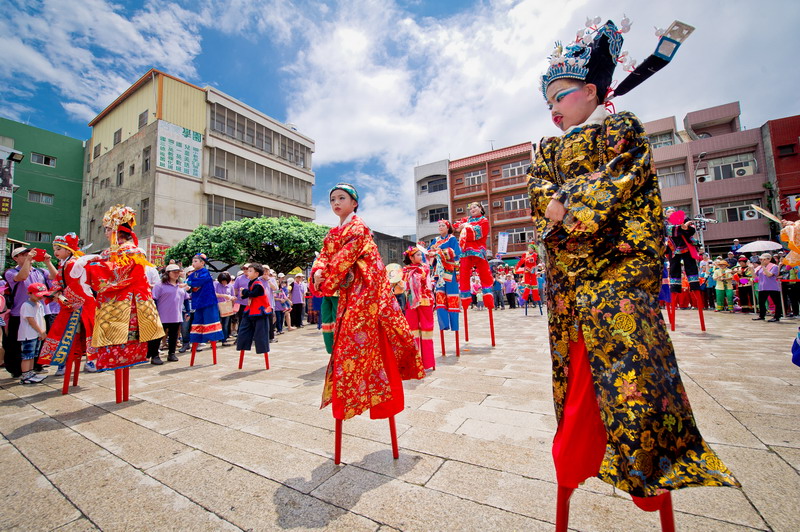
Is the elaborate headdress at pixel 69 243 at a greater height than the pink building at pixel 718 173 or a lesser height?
lesser

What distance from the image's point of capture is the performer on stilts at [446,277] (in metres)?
5.55

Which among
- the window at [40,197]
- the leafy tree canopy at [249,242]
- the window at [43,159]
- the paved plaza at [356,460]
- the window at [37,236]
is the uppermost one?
the window at [43,159]

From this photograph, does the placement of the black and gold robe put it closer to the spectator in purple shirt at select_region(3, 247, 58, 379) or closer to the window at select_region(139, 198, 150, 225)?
the spectator in purple shirt at select_region(3, 247, 58, 379)

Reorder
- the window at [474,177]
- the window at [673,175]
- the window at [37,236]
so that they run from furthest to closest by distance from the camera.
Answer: the window at [474,177] < the window at [37,236] < the window at [673,175]

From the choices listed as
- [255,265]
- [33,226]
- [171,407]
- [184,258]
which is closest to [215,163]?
[184,258]

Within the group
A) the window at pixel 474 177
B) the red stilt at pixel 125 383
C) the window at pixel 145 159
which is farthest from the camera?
the window at pixel 474 177

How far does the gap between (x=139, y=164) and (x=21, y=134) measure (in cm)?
1471

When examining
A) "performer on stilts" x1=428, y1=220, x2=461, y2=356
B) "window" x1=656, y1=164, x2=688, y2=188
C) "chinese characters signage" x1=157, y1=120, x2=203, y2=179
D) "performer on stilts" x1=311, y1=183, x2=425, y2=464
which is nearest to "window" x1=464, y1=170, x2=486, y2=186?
"window" x1=656, y1=164, x2=688, y2=188

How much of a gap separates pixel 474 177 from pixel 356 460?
35.7 m

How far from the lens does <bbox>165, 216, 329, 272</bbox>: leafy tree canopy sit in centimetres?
2022

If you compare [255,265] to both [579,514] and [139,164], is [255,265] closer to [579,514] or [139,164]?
[579,514]

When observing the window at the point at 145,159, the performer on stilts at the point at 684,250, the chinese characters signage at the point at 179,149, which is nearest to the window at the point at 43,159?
the window at the point at 145,159

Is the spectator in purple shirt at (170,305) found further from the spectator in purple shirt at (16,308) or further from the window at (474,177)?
the window at (474,177)

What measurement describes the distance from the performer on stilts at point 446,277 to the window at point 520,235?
28348mm
